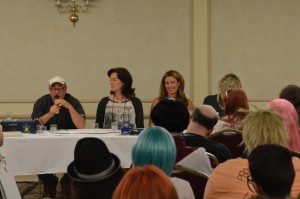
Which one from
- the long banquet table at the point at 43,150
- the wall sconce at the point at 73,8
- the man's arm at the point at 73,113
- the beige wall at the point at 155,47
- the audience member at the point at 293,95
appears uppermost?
the wall sconce at the point at 73,8

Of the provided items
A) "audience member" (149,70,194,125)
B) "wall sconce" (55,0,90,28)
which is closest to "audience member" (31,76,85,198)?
"audience member" (149,70,194,125)

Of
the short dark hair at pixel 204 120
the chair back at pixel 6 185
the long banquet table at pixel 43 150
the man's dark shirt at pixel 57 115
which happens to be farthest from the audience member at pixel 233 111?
the chair back at pixel 6 185

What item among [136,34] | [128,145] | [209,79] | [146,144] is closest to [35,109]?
[128,145]

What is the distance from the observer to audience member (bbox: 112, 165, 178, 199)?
1.39m

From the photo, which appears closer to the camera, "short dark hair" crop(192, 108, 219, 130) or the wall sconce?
"short dark hair" crop(192, 108, 219, 130)

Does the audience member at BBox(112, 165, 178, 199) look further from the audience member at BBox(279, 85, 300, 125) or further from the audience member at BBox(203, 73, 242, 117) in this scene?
the audience member at BBox(203, 73, 242, 117)

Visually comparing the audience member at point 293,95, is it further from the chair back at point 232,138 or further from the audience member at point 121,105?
the audience member at point 121,105

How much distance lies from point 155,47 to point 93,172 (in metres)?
4.96

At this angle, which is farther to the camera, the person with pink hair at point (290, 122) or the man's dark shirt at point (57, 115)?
the man's dark shirt at point (57, 115)

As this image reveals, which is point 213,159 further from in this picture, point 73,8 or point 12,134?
point 73,8

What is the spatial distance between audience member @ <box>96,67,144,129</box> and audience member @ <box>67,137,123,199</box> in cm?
341

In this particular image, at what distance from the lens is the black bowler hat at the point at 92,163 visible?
6.56ft

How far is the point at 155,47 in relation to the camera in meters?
6.89

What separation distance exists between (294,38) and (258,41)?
47 cm
